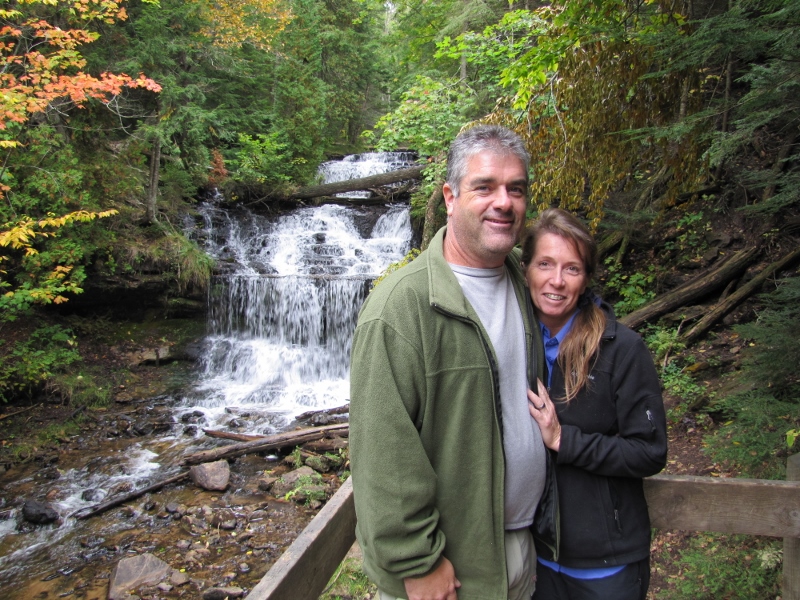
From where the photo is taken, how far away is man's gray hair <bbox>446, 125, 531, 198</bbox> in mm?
1683

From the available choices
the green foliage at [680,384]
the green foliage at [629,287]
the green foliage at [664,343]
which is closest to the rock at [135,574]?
the green foliage at [680,384]

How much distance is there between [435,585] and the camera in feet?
4.83

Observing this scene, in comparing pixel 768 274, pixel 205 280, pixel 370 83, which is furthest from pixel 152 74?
pixel 370 83

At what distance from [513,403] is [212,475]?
5.92 metres

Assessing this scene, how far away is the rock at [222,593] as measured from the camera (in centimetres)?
453

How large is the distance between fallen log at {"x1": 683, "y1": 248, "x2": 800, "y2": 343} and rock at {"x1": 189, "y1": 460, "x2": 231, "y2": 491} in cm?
600

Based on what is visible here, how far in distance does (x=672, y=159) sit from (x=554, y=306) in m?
3.34

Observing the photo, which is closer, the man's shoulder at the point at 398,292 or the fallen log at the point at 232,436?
the man's shoulder at the point at 398,292

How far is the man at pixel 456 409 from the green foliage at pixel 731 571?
196cm

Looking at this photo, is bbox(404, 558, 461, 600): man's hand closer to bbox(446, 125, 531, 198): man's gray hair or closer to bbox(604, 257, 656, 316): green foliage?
bbox(446, 125, 531, 198): man's gray hair

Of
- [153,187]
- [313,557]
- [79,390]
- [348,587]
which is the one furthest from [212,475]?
[153,187]

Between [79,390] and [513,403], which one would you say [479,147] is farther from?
[79,390]

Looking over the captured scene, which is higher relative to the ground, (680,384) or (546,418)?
(546,418)

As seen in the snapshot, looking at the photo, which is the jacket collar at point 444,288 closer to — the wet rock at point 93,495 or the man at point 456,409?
the man at point 456,409
